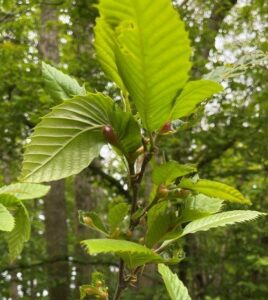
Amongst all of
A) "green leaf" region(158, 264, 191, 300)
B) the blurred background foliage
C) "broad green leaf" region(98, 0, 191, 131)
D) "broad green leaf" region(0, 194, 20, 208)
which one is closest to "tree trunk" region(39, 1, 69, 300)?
the blurred background foliage

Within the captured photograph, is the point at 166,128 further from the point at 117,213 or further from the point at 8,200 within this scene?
the point at 8,200

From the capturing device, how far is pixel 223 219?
0.84m

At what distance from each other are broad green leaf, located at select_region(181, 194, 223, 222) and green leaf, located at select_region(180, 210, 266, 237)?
0.02m

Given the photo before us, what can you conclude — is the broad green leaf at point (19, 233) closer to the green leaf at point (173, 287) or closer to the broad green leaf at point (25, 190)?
the broad green leaf at point (25, 190)

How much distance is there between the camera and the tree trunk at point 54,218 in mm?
6834

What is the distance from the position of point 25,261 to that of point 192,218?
6.15 meters

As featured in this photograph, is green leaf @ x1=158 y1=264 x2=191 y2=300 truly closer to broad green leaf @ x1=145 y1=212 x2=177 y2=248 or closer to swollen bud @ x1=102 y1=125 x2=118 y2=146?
broad green leaf @ x1=145 y1=212 x2=177 y2=248

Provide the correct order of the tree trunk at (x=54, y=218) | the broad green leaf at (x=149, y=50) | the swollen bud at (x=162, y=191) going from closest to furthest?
the broad green leaf at (x=149, y=50) < the swollen bud at (x=162, y=191) < the tree trunk at (x=54, y=218)

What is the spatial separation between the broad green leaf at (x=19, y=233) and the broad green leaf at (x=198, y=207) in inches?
11.8

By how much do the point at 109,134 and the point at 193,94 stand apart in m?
0.15

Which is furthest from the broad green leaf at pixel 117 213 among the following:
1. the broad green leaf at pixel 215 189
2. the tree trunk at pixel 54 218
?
the tree trunk at pixel 54 218

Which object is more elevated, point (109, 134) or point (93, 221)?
point (109, 134)

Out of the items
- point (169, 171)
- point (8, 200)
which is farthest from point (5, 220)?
point (169, 171)

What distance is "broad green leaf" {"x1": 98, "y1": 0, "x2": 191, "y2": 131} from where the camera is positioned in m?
0.69
